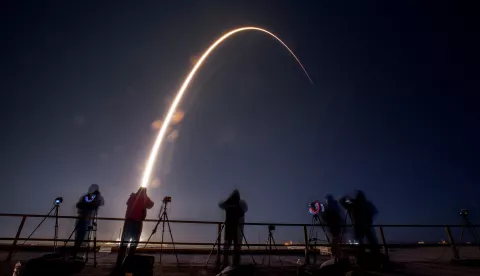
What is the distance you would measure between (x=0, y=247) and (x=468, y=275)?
1596cm

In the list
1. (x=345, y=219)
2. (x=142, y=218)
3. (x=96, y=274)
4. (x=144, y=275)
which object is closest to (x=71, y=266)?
(x=96, y=274)

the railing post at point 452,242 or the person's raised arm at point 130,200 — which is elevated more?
the person's raised arm at point 130,200

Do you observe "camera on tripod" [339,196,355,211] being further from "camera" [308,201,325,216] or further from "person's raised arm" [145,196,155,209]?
"person's raised arm" [145,196,155,209]

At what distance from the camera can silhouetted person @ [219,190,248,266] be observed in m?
6.93

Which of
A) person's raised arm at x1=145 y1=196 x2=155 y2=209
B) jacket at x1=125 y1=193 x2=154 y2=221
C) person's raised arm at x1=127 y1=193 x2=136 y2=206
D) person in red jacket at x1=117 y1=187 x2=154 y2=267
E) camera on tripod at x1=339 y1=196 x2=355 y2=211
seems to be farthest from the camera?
camera on tripod at x1=339 y1=196 x2=355 y2=211

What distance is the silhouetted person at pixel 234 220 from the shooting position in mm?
6930

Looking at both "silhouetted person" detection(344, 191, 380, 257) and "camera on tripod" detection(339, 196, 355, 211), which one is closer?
"silhouetted person" detection(344, 191, 380, 257)

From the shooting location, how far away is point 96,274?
4.89 meters

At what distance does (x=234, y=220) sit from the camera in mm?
7453

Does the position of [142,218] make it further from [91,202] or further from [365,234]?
[365,234]

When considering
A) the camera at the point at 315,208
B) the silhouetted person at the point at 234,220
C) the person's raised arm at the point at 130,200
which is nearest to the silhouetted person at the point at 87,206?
the person's raised arm at the point at 130,200

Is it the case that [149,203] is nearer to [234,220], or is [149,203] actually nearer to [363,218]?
[234,220]

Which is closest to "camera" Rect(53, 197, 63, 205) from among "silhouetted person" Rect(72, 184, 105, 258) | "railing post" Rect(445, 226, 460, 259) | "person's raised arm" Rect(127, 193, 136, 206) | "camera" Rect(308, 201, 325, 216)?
"silhouetted person" Rect(72, 184, 105, 258)

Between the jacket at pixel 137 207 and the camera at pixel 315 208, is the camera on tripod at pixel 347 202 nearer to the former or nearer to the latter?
the camera at pixel 315 208
